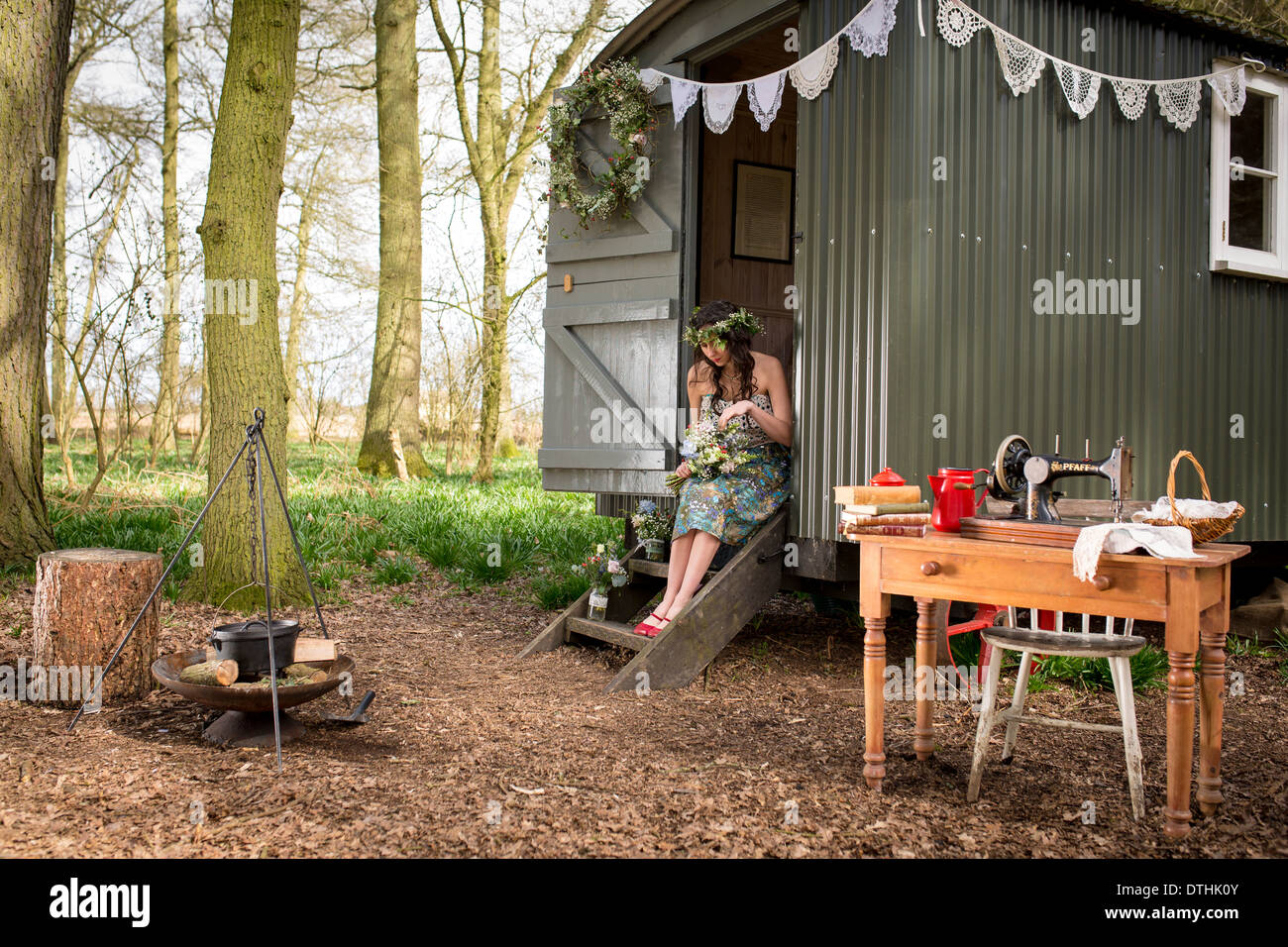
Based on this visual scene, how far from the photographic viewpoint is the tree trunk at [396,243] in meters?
12.1

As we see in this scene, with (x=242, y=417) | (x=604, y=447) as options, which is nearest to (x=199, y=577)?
(x=242, y=417)

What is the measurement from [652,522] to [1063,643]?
9.36 ft

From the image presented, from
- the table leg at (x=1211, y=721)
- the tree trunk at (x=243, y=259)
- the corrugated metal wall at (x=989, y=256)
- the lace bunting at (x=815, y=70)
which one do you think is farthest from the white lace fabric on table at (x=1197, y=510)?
the tree trunk at (x=243, y=259)

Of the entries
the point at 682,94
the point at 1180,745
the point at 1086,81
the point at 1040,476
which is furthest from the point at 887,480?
the point at 682,94

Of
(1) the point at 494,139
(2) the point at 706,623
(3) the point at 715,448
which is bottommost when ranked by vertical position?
(2) the point at 706,623

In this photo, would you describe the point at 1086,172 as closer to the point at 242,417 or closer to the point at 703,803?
A: the point at 703,803

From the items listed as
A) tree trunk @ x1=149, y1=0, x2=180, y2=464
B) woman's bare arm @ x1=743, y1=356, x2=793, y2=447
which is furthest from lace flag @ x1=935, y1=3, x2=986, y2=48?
tree trunk @ x1=149, y1=0, x2=180, y2=464

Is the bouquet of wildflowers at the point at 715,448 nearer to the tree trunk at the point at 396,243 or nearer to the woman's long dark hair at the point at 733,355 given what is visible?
the woman's long dark hair at the point at 733,355

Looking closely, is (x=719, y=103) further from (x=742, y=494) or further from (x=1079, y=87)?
(x=742, y=494)

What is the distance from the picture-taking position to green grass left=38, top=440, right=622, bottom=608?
281 inches

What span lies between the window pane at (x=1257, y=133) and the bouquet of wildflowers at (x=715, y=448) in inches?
140

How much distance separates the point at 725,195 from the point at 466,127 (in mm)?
6520

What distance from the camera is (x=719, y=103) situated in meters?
5.28

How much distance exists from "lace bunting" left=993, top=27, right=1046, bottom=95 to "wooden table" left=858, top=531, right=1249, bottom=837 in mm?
2565
